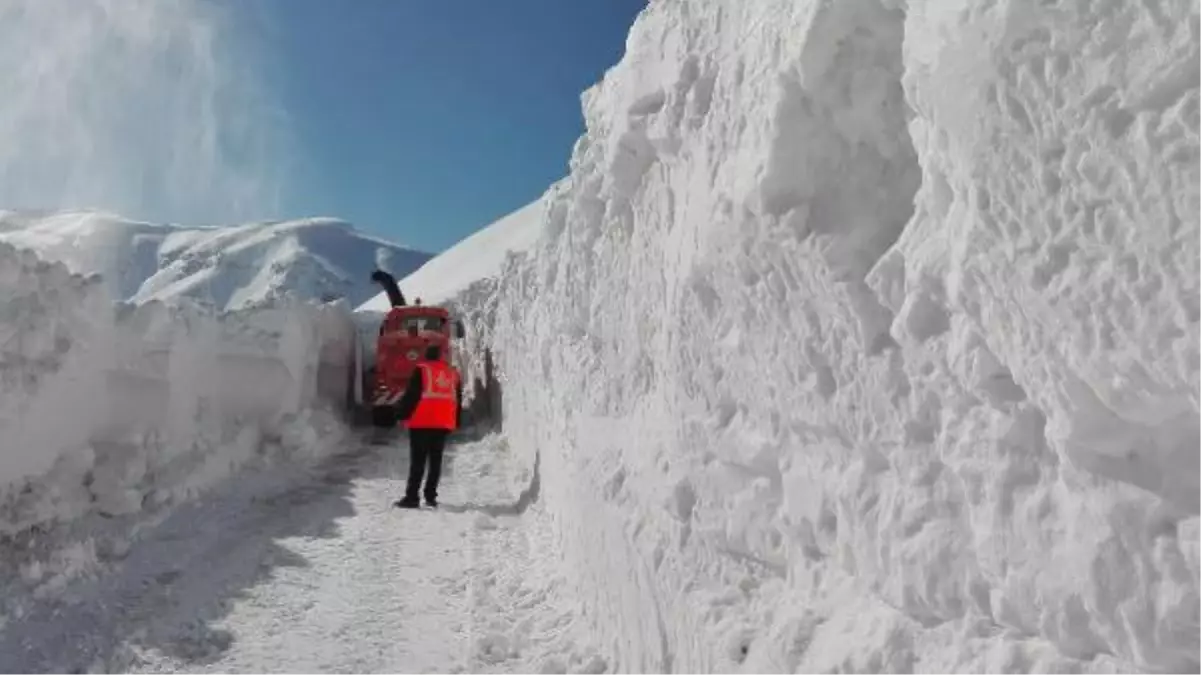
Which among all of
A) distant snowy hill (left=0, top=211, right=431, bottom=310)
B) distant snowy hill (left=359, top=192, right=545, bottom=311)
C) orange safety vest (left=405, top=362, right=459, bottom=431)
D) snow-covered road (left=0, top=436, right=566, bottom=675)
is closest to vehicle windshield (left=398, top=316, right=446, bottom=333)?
orange safety vest (left=405, top=362, right=459, bottom=431)

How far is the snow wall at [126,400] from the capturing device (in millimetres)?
7086

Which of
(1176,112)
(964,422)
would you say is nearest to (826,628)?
(964,422)

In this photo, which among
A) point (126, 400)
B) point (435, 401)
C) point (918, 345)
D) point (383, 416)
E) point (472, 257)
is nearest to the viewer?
point (918, 345)

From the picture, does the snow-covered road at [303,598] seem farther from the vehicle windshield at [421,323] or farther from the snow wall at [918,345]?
the vehicle windshield at [421,323]

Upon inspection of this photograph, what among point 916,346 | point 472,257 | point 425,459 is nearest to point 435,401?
point 425,459

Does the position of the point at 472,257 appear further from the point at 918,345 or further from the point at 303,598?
the point at 918,345

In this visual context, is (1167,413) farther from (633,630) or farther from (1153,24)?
(633,630)

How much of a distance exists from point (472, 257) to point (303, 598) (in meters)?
31.4

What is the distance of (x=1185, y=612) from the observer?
1646mm

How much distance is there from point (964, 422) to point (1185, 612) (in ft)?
2.20

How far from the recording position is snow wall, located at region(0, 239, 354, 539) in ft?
23.2

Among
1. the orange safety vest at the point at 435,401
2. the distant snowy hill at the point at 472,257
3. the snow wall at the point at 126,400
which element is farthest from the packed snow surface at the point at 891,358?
the distant snowy hill at the point at 472,257

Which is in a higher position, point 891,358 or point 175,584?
point 891,358

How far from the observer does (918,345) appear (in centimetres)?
239
